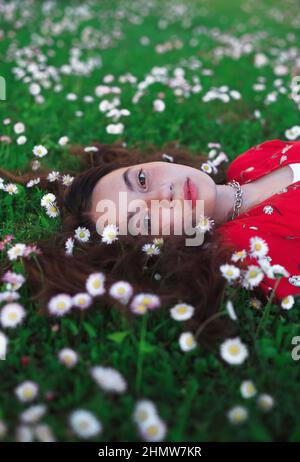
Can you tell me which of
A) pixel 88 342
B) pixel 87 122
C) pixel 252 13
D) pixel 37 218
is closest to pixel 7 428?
pixel 88 342

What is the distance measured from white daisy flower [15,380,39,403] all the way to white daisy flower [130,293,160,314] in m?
0.43

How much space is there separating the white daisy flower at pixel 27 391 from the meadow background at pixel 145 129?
1.1 inches

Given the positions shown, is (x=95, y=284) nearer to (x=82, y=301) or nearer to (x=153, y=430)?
(x=82, y=301)

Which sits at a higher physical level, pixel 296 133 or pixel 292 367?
pixel 296 133

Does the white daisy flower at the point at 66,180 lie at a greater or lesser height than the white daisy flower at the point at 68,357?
greater

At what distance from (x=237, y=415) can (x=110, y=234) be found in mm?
964

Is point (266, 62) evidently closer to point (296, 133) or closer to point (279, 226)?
point (296, 133)

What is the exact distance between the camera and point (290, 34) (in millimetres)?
6008

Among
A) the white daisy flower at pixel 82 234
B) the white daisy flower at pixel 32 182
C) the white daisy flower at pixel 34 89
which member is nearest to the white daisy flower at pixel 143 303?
the white daisy flower at pixel 82 234

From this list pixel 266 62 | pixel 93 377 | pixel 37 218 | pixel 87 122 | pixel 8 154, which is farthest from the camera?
pixel 266 62

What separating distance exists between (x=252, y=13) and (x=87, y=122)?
210 inches

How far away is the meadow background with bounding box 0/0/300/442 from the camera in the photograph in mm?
1417

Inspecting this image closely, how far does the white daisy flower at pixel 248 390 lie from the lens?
1.42 metres

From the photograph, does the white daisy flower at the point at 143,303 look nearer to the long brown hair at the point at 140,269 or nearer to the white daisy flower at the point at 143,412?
the long brown hair at the point at 140,269
